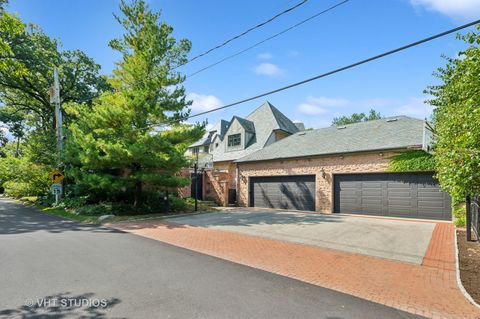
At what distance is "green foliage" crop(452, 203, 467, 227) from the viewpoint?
1075 cm

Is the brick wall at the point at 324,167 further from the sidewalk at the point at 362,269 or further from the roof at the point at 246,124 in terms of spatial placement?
the roof at the point at 246,124

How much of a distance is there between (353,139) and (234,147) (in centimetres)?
1136

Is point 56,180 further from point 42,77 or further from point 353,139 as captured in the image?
point 353,139

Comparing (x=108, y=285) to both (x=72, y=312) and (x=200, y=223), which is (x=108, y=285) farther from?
(x=200, y=223)

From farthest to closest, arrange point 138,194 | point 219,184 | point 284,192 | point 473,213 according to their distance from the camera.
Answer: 1. point 219,184
2. point 284,192
3. point 138,194
4. point 473,213

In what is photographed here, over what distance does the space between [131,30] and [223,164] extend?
12.6m

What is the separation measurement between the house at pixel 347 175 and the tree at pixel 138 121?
20.0ft

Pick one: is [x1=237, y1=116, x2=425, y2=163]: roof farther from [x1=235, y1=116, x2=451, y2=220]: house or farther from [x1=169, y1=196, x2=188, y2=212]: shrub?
[x1=169, y1=196, x2=188, y2=212]: shrub

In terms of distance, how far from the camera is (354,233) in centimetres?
957

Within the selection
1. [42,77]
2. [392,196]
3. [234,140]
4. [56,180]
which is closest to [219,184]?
[234,140]

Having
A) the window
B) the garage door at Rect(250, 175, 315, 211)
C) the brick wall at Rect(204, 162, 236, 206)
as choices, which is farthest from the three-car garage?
the window

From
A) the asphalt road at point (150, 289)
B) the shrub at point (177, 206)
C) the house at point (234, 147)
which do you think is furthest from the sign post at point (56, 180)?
the asphalt road at point (150, 289)

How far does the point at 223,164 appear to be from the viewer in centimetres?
2392

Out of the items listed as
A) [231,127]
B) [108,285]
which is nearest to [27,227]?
[108,285]
